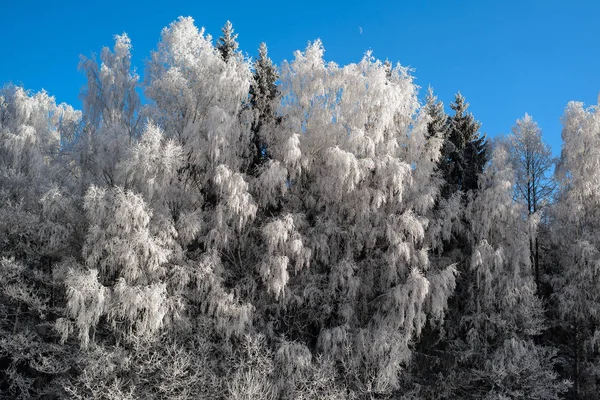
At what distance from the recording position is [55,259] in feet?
48.1

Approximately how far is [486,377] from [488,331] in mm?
1314

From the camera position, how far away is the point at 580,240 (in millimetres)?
15844

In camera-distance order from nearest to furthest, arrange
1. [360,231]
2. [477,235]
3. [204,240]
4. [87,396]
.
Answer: [87,396]
[204,240]
[360,231]
[477,235]

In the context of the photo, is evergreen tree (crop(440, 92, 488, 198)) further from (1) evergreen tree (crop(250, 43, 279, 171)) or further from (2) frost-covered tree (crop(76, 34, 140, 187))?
(2) frost-covered tree (crop(76, 34, 140, 187))

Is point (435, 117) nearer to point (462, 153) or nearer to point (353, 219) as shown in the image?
point (462, 153)

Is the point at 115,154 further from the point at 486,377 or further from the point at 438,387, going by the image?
the point at 486,377

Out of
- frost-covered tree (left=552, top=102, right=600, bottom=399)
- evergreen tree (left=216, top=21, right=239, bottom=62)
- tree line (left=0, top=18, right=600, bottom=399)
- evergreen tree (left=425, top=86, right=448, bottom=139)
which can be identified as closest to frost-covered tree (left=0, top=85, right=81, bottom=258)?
tree line (left=0, top=18, right=600, bottom=399)

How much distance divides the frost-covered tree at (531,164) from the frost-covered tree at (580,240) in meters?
0.68

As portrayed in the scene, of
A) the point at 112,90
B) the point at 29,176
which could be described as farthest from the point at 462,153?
the point at 29,176

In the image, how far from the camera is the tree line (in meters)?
12.4

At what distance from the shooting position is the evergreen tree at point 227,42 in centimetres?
1711

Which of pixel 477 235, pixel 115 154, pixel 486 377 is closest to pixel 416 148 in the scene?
pixel 477 235

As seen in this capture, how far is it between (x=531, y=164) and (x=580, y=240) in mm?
4177

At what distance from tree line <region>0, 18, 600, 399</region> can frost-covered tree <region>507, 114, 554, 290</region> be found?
692 millimetres
